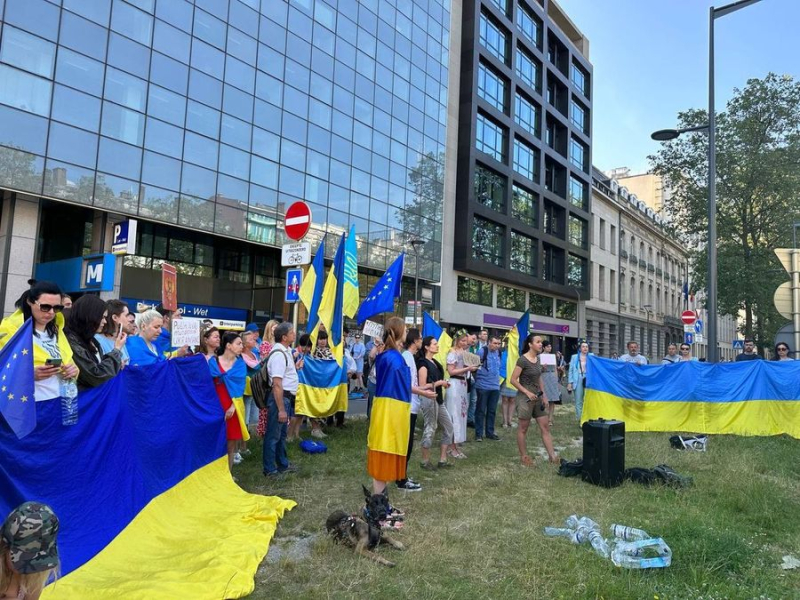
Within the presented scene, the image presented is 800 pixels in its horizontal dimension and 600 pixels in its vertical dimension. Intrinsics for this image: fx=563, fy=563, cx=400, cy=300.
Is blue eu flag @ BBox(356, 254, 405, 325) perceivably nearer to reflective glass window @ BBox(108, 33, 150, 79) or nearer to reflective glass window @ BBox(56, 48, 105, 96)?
reflective glass window @ BBox(56, 48, 105, 96)

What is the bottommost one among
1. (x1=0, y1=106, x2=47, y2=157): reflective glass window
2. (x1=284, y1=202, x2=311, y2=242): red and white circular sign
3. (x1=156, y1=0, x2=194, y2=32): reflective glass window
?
(x1=284, y1=202, x2=311, y2=242): red and white circular sign

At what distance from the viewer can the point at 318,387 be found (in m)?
10.3

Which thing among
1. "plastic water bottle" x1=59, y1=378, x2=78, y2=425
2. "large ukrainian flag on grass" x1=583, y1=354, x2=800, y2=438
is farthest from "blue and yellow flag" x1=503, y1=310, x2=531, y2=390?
"plastic water bottle" x1=59, y1=378, x2=78, y2=425

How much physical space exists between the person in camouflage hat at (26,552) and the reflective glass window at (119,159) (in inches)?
779

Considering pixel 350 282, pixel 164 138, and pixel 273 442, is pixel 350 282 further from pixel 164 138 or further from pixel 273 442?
pixel 164 138

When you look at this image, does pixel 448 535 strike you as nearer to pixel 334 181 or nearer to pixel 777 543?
pixel 777 543

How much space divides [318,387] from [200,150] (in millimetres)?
15282

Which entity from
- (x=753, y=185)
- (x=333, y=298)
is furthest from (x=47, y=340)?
(x=753, y=185)

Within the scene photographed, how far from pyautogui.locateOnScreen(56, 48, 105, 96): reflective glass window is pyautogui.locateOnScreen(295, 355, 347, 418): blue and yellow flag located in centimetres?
1440

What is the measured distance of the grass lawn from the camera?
4047mm

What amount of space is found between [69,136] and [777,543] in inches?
813

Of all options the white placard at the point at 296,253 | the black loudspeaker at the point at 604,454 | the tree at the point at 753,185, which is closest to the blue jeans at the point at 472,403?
the black loudspeaker at the point at 604,454

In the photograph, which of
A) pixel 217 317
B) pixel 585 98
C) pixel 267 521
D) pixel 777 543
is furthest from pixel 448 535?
pixel 585 98

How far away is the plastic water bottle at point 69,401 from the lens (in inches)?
155
